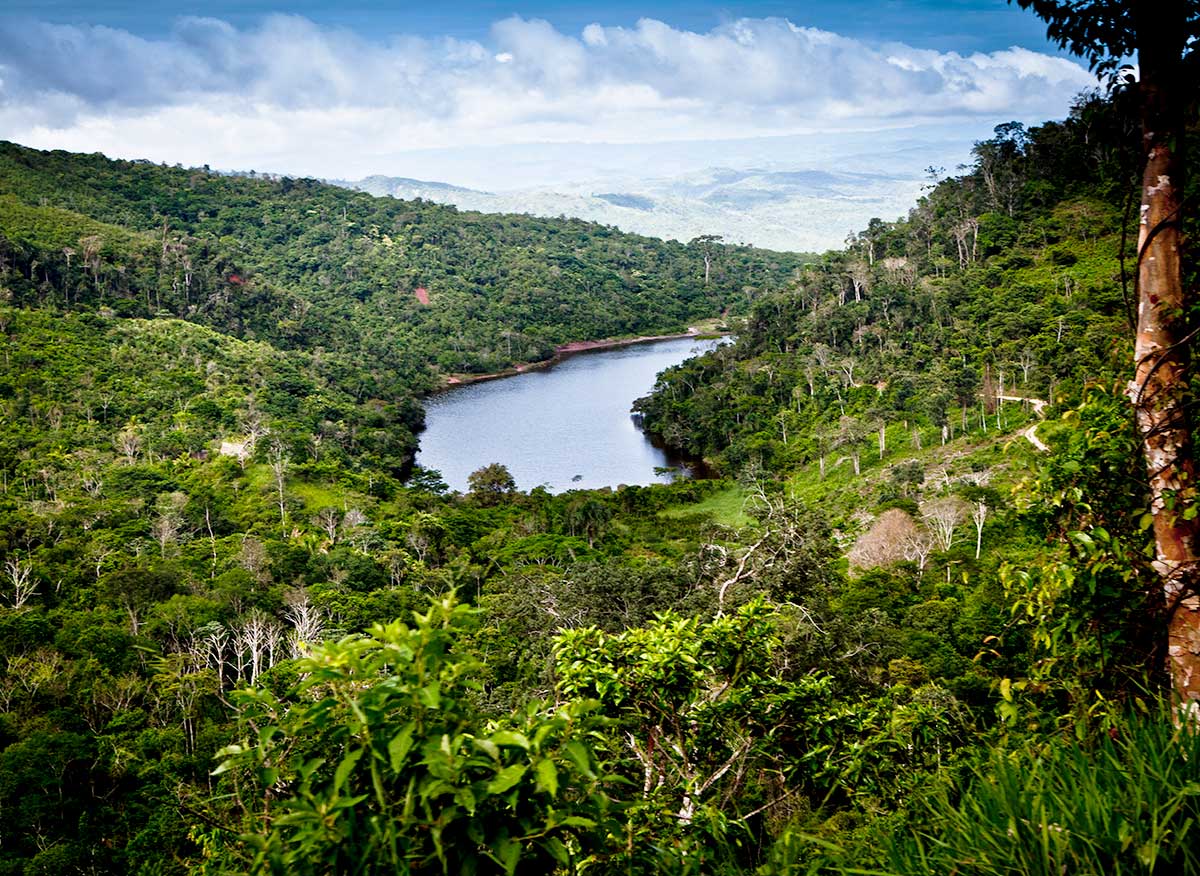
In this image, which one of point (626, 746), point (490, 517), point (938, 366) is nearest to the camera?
point (626, 746)

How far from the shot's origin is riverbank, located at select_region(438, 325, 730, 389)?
69.6 meters

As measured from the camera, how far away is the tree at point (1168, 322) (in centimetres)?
A: 237

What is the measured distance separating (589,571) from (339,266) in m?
83.3

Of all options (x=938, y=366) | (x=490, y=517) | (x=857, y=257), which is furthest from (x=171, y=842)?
(x=857, y=257)

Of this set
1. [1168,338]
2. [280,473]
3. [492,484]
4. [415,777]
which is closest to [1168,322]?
[1168,338]

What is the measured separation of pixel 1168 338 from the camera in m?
2.43

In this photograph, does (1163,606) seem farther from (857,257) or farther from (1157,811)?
(857,257)

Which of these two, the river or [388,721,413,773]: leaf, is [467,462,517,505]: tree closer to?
the river

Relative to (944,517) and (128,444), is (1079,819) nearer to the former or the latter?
(944,517)

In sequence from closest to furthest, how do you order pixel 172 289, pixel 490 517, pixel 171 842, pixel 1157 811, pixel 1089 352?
1. pixel 1157 811
2. pixel 171 842
3. pixel 1089 352
4. pixel 490 517
5. pixel 172 289

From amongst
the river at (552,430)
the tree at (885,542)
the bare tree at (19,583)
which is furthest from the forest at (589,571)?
the river at (552,430)

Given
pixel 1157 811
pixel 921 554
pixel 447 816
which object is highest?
pixel 447 816

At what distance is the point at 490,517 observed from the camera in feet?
116

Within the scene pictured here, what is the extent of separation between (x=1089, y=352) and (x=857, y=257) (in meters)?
32.5
